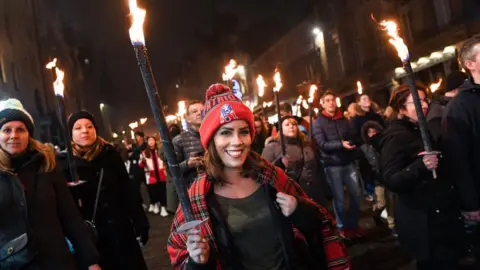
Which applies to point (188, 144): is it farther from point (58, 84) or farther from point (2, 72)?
point (2, 72)

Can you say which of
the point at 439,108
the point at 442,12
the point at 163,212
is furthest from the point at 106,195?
the point at 442,12

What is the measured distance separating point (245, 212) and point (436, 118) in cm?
289

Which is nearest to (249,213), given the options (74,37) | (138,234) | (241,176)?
(241,176)

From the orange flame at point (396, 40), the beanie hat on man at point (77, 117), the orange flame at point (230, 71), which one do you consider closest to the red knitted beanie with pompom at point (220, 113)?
the orange flame at point (396, 40)

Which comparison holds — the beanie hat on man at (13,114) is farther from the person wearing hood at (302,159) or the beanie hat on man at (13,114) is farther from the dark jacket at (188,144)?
the person wearing hood at (302,159)

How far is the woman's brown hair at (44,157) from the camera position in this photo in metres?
3.43

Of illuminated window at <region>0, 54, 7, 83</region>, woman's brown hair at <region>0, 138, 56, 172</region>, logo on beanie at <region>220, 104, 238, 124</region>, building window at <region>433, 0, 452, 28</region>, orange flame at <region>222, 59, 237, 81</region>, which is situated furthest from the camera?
illuminated window at <region>0, 54, 7, 83</region>

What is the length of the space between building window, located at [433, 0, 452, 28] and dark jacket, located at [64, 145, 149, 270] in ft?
73.6

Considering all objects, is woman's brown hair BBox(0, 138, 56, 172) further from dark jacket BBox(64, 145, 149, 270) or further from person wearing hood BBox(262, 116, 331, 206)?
person wearing hood BBox(262, 116, 331, 206)

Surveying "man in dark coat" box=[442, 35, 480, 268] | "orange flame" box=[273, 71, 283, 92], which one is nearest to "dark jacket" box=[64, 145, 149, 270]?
"orange flame" box=[273, 71, 283, 92]

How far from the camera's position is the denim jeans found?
7301 millimetres

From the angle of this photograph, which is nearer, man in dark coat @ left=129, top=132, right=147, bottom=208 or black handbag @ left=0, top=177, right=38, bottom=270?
black handbag @ left=0, top=177, right=38, bottom=270

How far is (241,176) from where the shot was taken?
280 cm

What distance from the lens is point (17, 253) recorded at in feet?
10.4
